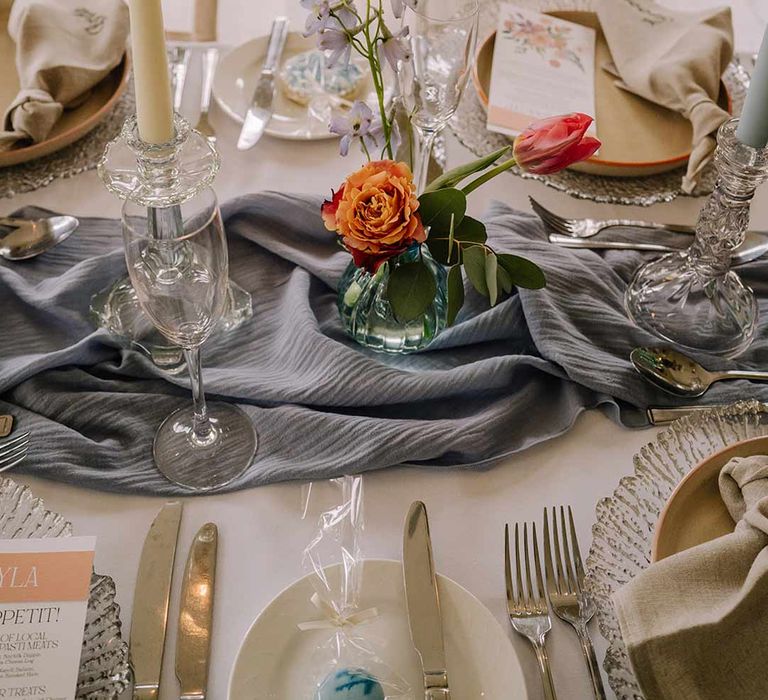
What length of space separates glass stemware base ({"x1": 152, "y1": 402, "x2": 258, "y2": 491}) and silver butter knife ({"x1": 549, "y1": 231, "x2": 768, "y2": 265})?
41cm

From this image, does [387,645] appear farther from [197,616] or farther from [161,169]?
[161,169]

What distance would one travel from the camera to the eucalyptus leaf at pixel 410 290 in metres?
0.71

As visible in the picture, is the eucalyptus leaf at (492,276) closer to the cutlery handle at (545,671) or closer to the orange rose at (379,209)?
the orange rose at (379,209)

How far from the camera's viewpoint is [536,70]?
3.57ft

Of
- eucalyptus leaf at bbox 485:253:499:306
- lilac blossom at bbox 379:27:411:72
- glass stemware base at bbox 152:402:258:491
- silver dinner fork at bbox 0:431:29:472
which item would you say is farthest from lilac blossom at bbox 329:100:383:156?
silver dinner fork at bbox 0:431:29:472

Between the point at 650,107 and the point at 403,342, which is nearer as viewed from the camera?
the point at 403,342

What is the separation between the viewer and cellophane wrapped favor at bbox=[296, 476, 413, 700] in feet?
1.90

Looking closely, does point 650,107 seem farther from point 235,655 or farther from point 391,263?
point 235,655

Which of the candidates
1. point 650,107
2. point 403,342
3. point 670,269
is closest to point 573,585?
point 403,342

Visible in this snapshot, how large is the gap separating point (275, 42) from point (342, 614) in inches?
31.9

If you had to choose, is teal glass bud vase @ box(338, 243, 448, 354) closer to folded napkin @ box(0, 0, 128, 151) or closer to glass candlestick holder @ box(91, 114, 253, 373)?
glass candlestick holder @ box(91, 114, 253, 373)

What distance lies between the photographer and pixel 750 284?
904mm

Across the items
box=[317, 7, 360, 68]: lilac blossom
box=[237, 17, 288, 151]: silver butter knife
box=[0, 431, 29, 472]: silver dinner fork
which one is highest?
box=[237, 17, 288, 151]: silver butter knife

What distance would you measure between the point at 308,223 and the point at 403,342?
0.20 metres
